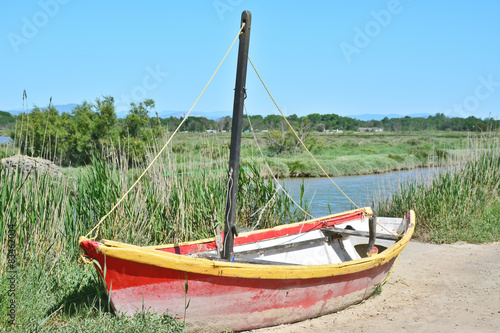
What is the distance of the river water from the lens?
8453 mm

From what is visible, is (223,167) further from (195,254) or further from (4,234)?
(4,234)

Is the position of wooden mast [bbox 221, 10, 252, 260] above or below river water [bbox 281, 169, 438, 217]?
above

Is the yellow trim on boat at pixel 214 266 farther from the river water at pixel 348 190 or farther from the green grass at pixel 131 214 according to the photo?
the river water at pixel 348 190

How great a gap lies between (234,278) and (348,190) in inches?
480

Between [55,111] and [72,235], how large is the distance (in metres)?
15.3

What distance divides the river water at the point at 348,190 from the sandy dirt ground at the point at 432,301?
199 cm

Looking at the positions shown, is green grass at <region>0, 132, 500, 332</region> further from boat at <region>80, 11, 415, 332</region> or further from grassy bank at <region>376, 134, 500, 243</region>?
boat at <region>80, 11, 415, 332</region>

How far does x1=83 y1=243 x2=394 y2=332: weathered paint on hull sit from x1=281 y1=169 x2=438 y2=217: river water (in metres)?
3.40

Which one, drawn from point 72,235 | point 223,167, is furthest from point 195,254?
point 223,167

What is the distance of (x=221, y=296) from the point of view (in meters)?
3.63

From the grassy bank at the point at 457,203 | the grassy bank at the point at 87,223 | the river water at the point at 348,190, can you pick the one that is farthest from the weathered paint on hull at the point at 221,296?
the grassy bank at the point at 457,203

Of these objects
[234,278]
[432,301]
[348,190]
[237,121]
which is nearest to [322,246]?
[432,301]

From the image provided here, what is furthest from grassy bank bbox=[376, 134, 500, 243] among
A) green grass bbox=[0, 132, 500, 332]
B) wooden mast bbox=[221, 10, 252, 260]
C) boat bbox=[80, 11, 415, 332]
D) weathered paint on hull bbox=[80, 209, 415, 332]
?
wooden mast bbox=[221, 10, 252, 260]

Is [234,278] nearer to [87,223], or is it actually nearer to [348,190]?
[87,223]
